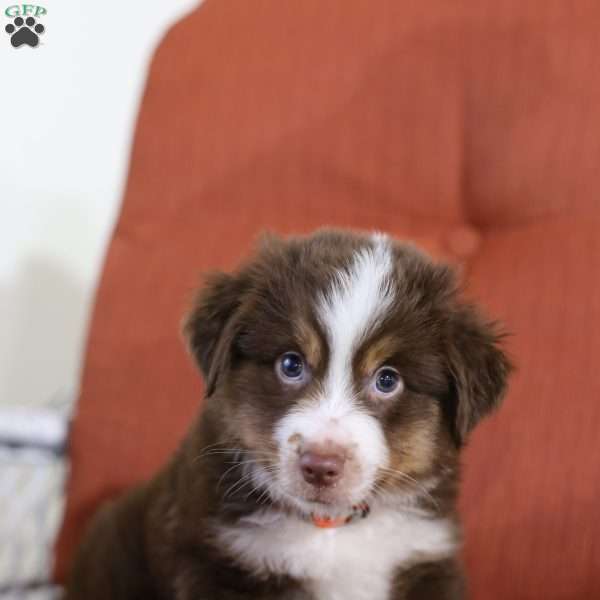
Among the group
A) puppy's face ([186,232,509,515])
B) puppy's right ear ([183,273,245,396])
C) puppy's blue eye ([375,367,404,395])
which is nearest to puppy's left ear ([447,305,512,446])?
puppy's face ([186,232,509,515])

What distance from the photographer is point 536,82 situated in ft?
9.18

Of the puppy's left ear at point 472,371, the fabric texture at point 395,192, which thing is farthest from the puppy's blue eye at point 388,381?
the fabric texture at point 395,192

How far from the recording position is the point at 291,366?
77.4 inches

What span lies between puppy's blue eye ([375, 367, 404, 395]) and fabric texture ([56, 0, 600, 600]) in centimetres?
86

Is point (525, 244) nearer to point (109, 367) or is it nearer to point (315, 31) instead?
point (315, 31)

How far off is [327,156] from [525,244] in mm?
790

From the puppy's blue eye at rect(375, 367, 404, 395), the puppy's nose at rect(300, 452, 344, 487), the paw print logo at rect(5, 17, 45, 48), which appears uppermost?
the paw print logo at rect(5, 17, 45, 48)

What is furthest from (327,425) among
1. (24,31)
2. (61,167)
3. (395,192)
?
(61,167)

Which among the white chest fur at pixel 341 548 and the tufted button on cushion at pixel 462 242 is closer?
the white chest fur at pixel 341 548

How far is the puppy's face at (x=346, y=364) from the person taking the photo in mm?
1875

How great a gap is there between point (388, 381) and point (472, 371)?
0.21 m

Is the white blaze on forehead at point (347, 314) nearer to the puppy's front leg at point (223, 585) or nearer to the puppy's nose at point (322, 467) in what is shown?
the puppy's nose at point (322, 467)

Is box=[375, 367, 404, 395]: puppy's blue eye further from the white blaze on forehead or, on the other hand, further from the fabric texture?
the fabric texture

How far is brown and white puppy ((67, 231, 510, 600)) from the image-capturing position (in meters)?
1.90
